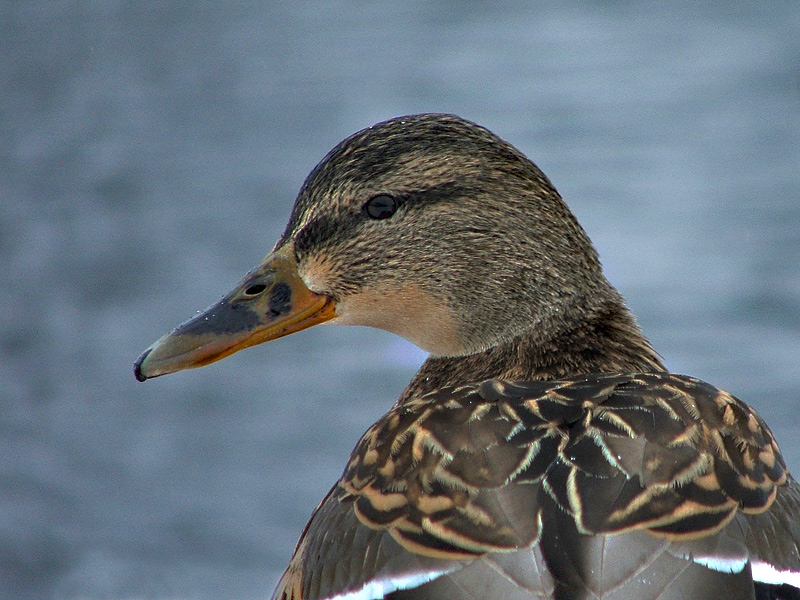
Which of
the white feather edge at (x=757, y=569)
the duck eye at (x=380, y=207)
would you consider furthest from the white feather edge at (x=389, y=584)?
the duck eye at (x=380, y=207)

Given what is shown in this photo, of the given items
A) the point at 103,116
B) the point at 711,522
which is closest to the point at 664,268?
the point at 103,116

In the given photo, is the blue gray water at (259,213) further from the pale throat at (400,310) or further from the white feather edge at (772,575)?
the white feather edge at (772,575)

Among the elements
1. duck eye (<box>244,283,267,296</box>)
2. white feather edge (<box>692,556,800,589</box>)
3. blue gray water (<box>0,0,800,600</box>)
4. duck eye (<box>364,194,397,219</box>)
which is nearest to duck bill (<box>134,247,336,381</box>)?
duck eye (<box>244,283,267,296</box>)

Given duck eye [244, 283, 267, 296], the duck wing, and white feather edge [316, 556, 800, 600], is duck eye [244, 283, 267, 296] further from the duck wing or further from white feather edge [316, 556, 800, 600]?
white feather edge [316, 556, 800, 600]

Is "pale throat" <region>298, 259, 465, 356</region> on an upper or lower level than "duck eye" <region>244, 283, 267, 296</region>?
lower

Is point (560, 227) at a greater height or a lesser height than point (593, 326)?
greater

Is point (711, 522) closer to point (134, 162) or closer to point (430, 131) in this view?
point (430, 131)

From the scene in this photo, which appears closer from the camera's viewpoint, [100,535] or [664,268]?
[100,535]

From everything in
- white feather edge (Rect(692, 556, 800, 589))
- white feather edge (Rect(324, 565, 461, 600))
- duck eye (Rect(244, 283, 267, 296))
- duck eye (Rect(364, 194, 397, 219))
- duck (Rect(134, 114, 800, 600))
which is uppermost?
duck eye (Rect(364, 194, 397, 219))
